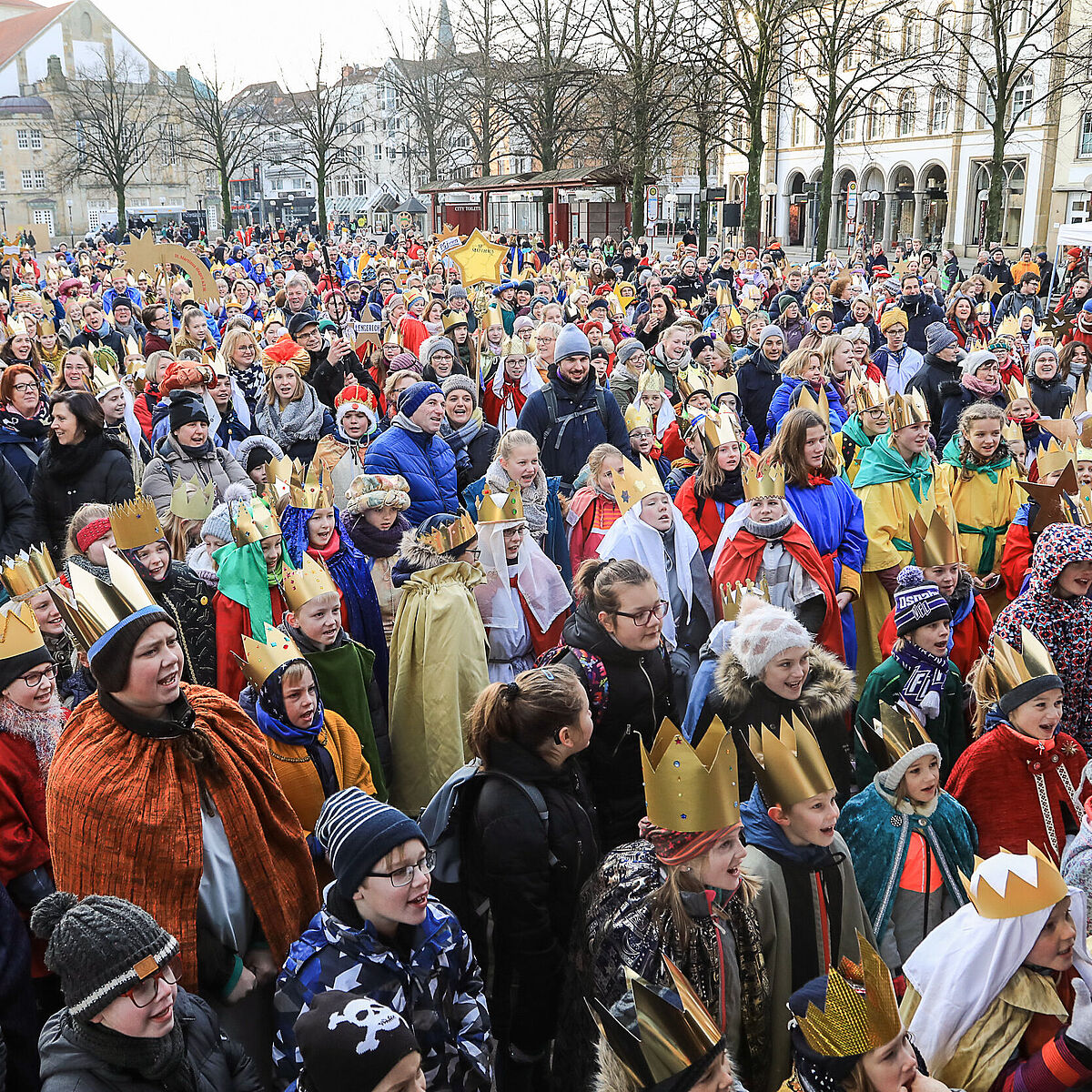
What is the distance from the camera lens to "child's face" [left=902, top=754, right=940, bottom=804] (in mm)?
3225

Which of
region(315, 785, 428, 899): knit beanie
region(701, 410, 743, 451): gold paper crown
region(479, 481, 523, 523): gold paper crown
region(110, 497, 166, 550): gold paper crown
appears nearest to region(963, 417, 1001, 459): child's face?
region(701, 410, 743, 451): gold paper crown

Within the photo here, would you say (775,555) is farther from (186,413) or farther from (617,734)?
(186,413)

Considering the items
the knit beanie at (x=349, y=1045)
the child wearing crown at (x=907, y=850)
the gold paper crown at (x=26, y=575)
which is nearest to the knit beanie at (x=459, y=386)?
the gold paper crown at (x=26, y=575)

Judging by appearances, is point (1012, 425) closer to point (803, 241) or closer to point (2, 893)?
point (2, 893)

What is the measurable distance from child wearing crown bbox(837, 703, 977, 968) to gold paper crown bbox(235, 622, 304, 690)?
6.12 feet

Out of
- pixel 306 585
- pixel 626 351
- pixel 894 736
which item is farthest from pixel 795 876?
pixel 626 351

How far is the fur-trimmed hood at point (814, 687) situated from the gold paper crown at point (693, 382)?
480 cm

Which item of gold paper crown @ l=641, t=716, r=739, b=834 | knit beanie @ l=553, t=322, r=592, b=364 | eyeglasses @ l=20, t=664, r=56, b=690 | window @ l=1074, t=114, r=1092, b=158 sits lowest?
gold paper crown @ l=641, t=716, r=739, b=834

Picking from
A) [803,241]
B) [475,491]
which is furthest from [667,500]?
[803,241]

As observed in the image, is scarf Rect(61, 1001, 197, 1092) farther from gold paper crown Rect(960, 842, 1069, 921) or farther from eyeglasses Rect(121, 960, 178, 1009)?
gold paper crown Rect(960, 842, 1069, 921)

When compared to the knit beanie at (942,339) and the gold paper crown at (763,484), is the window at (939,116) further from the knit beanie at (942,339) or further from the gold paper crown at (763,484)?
the gold paper crown at (763,484)

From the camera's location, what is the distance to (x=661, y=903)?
271 centimetres

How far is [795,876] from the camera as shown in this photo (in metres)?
2.91

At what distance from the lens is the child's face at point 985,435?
5.79 metres
